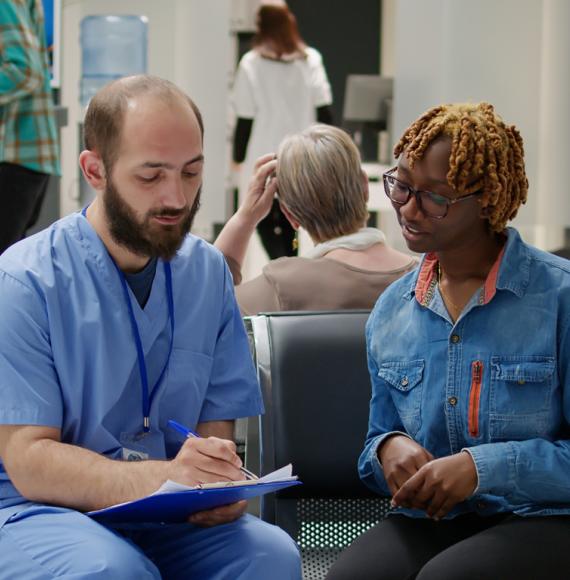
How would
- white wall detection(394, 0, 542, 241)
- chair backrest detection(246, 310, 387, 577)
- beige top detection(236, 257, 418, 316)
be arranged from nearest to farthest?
chair backrest detection(246, 310, 387, 577)
beige top detection(236, 257, 418, 316)
white wall detection(394, 0, 542, 241)

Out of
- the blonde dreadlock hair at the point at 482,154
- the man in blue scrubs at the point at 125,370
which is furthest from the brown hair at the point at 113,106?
the blonde dreadlock hair at the point at 482,154

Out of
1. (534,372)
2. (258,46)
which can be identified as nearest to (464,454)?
(534,372)

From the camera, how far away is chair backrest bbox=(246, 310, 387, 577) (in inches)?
80.6

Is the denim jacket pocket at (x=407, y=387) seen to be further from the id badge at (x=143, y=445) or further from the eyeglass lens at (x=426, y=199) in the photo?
the id badge at (x=143, y=445)

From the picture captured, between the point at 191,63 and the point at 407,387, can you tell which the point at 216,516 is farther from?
the point at 191,63

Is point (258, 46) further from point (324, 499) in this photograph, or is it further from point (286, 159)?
point (324, 499)

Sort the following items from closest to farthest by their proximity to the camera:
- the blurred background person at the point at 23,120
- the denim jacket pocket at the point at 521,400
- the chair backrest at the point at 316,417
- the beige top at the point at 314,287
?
the denim jacket pocket at the point at 521,400
the chair backrest at the point at 316,417
the beige top at the point at 314,287
the blurred background person at the point at 23,120

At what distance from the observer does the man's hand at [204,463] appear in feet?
5.08

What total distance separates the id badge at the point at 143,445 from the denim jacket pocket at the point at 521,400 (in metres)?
0.52

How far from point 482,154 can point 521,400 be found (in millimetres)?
381

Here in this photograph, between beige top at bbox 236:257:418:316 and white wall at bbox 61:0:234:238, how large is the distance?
12.9 feet

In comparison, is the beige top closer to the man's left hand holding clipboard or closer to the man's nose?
the man's nose

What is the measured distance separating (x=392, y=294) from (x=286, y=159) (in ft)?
2.82

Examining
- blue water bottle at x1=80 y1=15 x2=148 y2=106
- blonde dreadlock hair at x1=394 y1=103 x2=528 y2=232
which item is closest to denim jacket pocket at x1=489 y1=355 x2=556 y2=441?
blonde dreadlock hair at x1=394 y1=103 x2=528 y2=232
